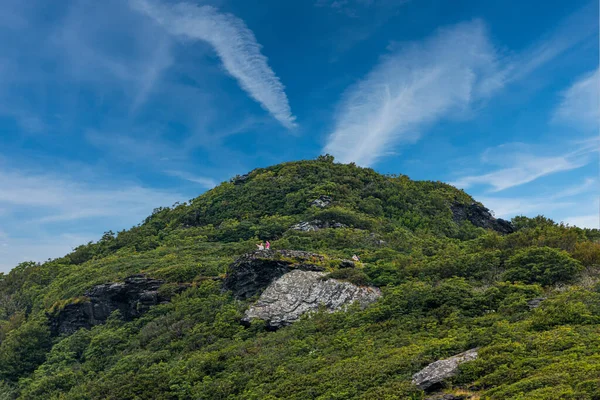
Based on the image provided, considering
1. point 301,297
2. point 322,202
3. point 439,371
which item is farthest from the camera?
point 322,202

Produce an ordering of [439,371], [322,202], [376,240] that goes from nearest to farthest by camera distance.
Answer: [439,371], [376,240], [322,202]

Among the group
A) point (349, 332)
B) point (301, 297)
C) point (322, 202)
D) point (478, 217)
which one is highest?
point (322, 202)

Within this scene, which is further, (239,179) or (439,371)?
(239,179)

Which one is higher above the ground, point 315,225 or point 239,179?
point 239,179

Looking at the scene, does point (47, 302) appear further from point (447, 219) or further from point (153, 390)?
point (447, 219)

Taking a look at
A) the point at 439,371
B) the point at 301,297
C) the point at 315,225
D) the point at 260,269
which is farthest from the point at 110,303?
the point at 439,371

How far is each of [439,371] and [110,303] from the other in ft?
81.3

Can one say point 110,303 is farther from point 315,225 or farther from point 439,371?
point 439,371

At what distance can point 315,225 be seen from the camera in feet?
142

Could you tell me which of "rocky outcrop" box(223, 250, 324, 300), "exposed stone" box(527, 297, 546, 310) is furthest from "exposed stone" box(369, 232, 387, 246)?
"exposed stone" box(527, 297, 546, 310)

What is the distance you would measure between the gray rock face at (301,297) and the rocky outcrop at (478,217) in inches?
1584

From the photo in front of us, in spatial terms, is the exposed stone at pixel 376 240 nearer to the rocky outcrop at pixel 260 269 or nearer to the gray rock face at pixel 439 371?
the rocky outcrop at pixel 260 269

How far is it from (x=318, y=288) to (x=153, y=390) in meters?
9.65

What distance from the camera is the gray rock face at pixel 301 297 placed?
21719 mm
